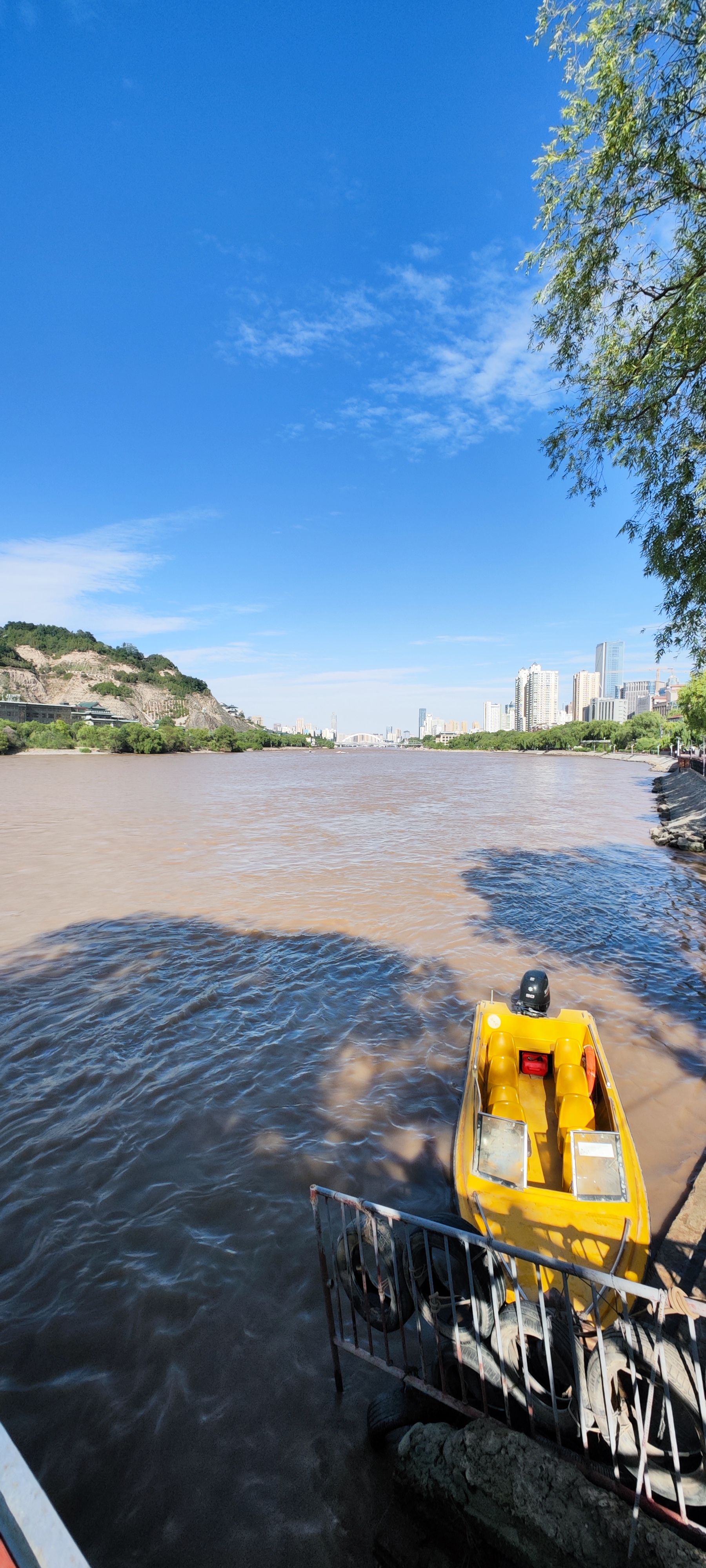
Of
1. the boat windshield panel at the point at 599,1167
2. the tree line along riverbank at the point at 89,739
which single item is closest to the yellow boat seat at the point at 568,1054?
the boat windshield panel at the point at 599,1167

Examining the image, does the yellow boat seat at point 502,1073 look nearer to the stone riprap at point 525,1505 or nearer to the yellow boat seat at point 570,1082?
the yellow boat seat at point 570,1082

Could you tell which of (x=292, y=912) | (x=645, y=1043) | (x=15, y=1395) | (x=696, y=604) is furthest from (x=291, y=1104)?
(x=696, y=604)

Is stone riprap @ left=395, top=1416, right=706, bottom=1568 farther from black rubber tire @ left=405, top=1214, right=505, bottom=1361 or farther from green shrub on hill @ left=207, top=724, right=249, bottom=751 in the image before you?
green shrub on hill @ left=207, top=724, right=249, bottom=751

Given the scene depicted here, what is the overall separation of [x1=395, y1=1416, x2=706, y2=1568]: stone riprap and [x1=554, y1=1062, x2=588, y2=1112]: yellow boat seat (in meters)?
2.97

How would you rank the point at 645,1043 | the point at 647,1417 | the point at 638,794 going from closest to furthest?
the point at 647,1417, the point at 645,1043, the point at 638,794

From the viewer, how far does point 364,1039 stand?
8609mm

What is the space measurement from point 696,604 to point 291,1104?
8566mm

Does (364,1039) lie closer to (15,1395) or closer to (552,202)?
(15,1395)

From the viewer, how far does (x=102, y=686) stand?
153750 mm

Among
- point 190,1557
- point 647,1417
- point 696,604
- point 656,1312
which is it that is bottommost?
point 190,1557

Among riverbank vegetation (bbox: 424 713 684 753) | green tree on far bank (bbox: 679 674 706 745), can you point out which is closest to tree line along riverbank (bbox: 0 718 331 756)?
riverbank vegetation (bbox: 424 713 684 753)

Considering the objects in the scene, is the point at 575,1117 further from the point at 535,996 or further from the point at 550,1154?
the point at 535,996

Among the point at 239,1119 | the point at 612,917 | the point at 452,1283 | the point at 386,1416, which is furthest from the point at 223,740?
the point at 452,1283

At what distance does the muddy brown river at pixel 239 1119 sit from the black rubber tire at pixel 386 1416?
0.36ft
